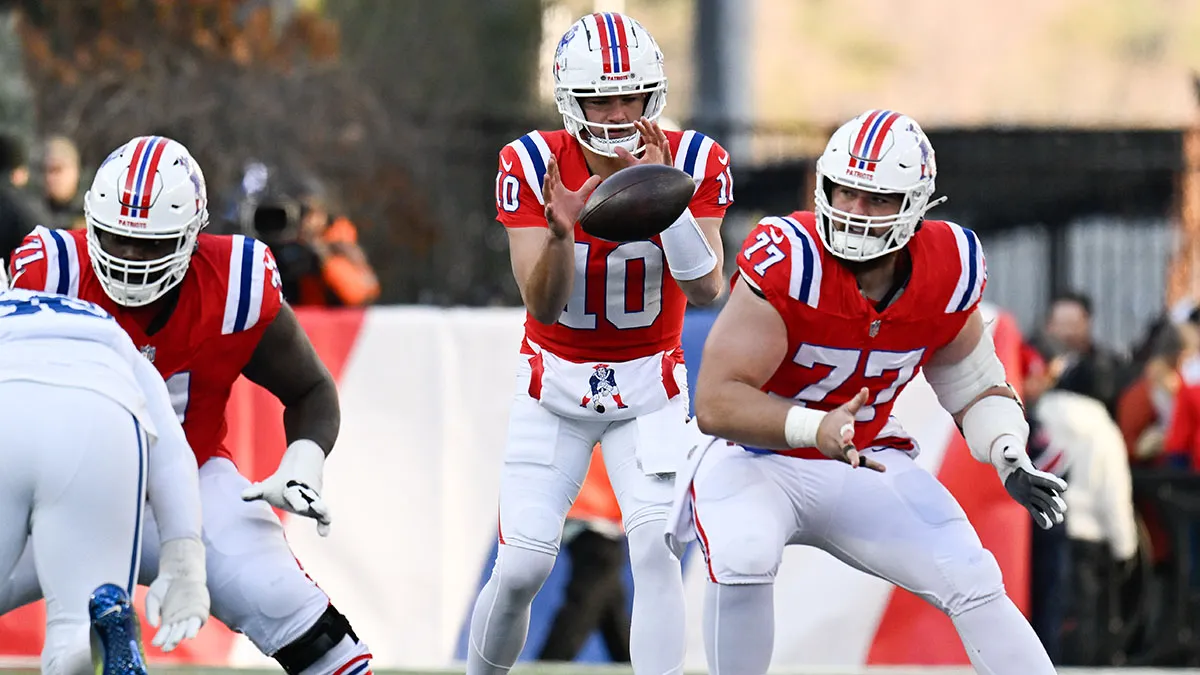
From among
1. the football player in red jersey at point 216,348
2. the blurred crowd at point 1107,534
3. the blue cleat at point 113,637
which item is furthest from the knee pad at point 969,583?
the blurred crowd at point 1107,534

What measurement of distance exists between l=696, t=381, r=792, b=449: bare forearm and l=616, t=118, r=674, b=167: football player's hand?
69cm

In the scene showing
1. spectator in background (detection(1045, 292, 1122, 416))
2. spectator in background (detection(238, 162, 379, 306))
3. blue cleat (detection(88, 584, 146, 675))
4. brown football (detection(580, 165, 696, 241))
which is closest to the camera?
blue cleat (detection(88, 584, 146, 675))

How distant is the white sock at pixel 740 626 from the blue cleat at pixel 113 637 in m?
1.35

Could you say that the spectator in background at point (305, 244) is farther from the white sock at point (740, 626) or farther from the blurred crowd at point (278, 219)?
the white sock at point (740, 626)

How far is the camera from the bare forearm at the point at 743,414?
180 inches

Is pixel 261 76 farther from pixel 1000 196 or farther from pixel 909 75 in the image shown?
pixel 909 75

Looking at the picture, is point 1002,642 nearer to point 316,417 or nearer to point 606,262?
point 606,262

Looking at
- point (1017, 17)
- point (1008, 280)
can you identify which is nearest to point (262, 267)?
point (1008, 280)

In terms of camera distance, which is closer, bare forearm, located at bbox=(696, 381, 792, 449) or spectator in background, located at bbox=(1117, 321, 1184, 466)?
bare forearm, located at bbox=(696, 381, 792, 449)

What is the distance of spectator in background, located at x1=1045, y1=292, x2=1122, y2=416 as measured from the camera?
8438mm

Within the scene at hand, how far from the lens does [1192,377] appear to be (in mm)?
8422

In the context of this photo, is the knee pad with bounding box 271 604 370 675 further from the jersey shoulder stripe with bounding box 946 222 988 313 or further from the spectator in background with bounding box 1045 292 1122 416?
the spectator in background with bounding box 1045 292 1122 416

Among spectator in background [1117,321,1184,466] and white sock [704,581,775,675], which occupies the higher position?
white sock [704,581,775,675]

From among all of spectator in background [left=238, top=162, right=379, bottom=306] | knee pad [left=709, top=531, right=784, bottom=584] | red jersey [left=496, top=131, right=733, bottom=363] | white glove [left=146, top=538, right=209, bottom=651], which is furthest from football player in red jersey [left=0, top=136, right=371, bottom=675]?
spectator in background [left=238, top=162, right=379, bottom=306]
